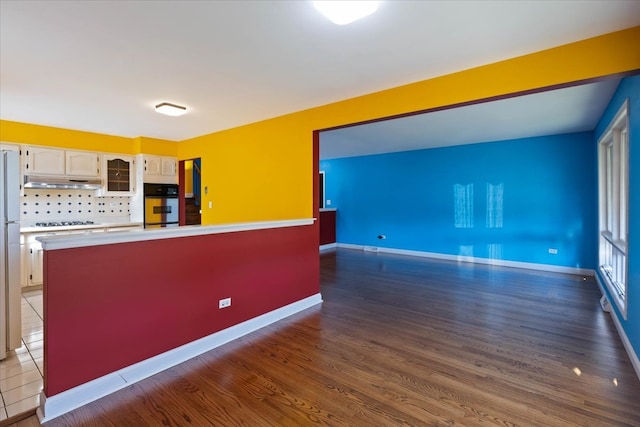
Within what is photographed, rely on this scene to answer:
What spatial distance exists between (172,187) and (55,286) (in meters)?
4.08

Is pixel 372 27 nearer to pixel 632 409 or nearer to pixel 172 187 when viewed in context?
pixel 632 409

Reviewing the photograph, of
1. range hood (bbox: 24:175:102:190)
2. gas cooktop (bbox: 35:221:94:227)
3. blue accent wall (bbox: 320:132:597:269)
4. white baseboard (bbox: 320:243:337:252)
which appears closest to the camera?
range hood (bbox: 24:175:102:190)

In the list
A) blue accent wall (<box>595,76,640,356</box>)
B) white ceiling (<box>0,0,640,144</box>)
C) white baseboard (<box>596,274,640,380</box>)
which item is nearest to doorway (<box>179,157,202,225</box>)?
white ceiling (<box>0,0,640,144</box>)

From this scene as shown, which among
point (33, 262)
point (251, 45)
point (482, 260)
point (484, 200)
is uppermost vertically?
point (251, 45)

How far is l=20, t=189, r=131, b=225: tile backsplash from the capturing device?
15.4 ft

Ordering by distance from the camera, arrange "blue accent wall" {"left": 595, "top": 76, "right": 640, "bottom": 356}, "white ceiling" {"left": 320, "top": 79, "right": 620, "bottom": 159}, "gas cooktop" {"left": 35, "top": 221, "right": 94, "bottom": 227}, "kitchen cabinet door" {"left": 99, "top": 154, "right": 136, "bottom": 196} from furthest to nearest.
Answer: "kitchen cabinet door" {"left": 99, "top": 154, "right": 136, "bottom": 196}, "gas cooktop" {"left": 35, "top": 221, "right": 94, "bottom": 227}, "white ceiling" {"left": 320, "top": 79, "right": 620, "bottom": 159}, "blue accent wall" {"left": 595, "top": 76, "right": 640, "bottom": 356}

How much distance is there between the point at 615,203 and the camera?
3908mm

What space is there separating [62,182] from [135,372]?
381 centimetres

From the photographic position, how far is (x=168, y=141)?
5.73 meters

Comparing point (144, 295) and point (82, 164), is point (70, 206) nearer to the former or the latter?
point (82, 164)

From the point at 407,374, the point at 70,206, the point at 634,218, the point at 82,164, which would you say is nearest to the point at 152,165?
the point at 82,164

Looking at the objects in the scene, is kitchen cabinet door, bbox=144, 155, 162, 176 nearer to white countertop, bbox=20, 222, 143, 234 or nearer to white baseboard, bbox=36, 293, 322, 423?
white countertop, bbox=20, 222, 143, 234

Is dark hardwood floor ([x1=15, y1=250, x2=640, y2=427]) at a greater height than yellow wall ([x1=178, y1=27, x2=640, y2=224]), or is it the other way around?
yellow wall ([x1=178, y1=27, x2=640, y2=224])

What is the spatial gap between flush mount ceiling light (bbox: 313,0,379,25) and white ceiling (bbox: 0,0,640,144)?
0.43 ft
